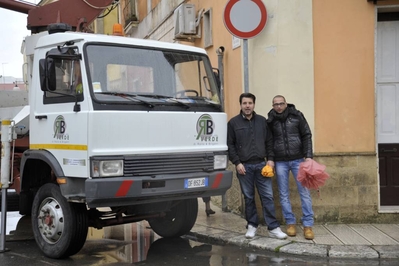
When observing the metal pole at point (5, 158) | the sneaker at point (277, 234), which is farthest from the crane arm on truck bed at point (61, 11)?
the sneaker at point (277, 234)

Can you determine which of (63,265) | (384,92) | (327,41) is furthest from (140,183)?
(384,92)

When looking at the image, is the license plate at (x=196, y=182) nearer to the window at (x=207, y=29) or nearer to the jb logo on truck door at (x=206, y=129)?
the jb logo on truck door at (x=206, y=129)

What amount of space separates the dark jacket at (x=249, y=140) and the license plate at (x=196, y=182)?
3.00 feet

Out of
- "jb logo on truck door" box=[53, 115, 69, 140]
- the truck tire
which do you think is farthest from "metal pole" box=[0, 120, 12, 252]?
the truck tire

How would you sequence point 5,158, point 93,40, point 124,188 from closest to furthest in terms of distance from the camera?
point 124,188 → point 93,40 → point 5,158

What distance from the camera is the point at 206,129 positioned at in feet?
20.2

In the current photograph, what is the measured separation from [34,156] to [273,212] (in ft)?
10.2

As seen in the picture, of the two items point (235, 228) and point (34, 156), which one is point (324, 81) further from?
point (34, 156)

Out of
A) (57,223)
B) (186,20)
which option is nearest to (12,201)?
(57,223)

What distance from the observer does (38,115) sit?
6.22 metres

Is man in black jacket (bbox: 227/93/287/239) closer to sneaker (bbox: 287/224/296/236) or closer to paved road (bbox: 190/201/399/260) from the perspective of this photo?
sneaker (bbox: 287/224/296/236)

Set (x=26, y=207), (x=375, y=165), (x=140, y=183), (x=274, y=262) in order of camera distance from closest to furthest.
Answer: (x=140, y=183) < (x=274, y=262) < (x=26, y=207) < (x=375, y=165)

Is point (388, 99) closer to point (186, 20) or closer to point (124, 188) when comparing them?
point (124, 188)

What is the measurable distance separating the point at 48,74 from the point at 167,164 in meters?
1.64
